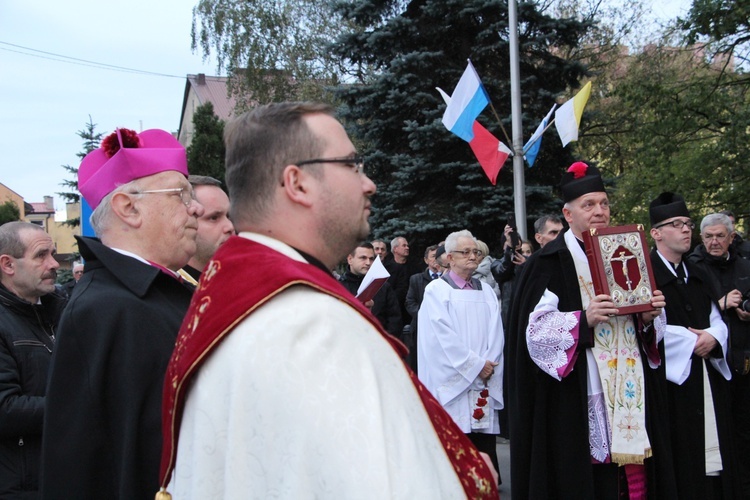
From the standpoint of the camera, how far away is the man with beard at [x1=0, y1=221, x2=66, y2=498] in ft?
11.8

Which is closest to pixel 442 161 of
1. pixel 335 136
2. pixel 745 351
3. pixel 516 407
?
pixel 745 351

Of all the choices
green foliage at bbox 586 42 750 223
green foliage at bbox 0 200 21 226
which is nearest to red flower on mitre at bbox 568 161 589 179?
green foliage at bbox 586 42 750 223

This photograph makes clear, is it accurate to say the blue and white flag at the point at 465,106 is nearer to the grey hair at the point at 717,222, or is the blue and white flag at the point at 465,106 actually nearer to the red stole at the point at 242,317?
the grey hair at the point at 717,222

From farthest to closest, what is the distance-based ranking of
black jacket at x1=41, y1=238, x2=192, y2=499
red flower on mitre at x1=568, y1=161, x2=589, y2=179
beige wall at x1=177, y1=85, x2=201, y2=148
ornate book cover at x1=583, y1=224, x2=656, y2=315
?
beige wall at x1=177, y1=85, x2=201, y2=148 → red flower on mitre at x1=568, y1=161, x2=589, y2=179 → ornate book cover at x1=583, y1=224, x2=656, y2=315 → black jacket at x1=41, y1=238, x2=192, y2=499

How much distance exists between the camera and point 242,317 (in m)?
1.61

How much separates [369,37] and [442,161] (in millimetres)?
2895

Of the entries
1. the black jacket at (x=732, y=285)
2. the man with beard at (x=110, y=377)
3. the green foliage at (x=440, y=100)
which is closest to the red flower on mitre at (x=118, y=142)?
the man with beard at (x=110, y=377)

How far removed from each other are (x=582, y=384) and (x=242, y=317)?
338cm

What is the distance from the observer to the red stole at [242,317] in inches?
64.3

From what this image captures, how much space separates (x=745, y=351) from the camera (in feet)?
21.0

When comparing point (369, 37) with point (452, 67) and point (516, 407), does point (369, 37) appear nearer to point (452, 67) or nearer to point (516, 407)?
point (452, 67)

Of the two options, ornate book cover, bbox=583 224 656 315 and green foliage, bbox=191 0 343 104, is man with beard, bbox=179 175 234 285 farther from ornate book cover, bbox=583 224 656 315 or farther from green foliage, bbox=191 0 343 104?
green foliage, bbox=191 0 343 104

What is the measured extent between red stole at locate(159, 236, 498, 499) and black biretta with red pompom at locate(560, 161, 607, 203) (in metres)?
3.22

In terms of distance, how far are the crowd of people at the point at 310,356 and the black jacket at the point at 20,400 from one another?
1 centimetres
